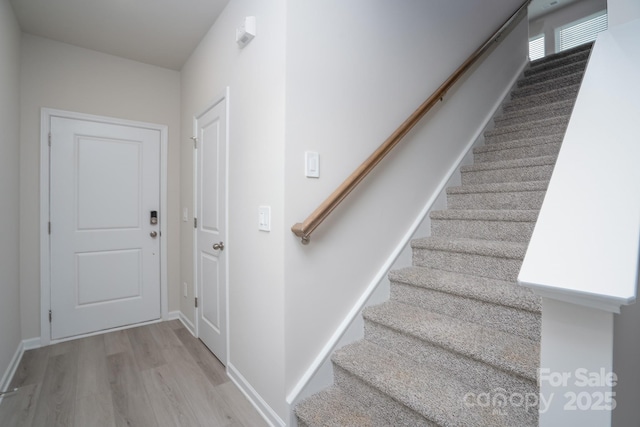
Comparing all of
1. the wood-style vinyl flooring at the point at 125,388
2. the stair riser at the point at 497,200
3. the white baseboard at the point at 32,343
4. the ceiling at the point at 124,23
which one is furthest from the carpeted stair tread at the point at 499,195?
the white baseboard at the point at 32,343

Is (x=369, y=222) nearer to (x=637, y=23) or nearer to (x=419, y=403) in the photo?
(x=419, y=403)

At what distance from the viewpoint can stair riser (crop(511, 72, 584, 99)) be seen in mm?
2875

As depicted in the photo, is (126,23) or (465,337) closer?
(465,337)

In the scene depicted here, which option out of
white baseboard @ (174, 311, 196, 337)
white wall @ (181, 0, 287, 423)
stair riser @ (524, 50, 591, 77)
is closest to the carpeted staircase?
white wall @ (181, 0, 287, 423)

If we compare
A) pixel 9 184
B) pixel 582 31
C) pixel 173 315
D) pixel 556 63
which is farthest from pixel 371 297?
pixel 582 31

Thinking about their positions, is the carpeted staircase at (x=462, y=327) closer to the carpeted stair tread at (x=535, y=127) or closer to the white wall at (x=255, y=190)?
the carpeted stair tread at (x=535, y=127)

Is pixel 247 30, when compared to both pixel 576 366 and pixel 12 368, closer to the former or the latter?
pixel 576 366

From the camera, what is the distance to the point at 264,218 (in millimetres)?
1630

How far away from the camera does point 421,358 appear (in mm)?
1470

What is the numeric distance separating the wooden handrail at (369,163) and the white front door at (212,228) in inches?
37.1

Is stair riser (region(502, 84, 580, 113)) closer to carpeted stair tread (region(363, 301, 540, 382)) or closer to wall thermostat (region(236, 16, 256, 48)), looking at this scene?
carpeted stair tread (region(363, 301, 540, 382))

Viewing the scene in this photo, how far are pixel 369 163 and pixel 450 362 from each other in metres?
1.05

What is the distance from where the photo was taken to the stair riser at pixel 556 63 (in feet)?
10.5

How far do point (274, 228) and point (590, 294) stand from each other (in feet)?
4.05
